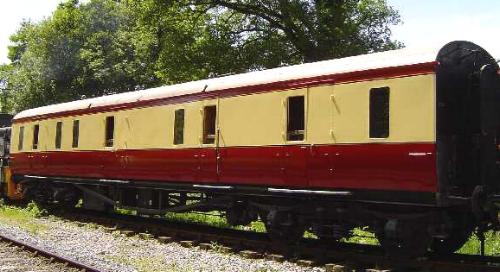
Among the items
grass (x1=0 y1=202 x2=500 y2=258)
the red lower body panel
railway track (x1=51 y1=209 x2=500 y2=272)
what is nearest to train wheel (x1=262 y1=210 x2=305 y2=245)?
railway track (x1=51 y1=209 x2=500 y2=272)

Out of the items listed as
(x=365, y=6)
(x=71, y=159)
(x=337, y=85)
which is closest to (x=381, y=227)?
(x=337, y=85)

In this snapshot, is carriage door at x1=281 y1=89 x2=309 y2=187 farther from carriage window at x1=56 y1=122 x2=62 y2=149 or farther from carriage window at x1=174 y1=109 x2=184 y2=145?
carriage window at x1=56 y1=122 x2=62 y2=149

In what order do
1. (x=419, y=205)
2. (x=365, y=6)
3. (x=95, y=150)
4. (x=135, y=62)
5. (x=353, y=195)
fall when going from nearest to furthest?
(x=419, y=205)
(x=353, y=195)
(x=95, y=150)
(x=365, y=6)
(x=135, y=62)

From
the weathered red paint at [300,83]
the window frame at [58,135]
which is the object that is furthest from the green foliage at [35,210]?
the weathered red paint at [300,83]

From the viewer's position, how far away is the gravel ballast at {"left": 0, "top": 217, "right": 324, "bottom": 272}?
9422 millimetres

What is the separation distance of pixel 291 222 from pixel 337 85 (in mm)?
2645

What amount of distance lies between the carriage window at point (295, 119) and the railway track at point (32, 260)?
4.01 m

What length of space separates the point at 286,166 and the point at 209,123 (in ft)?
8.25

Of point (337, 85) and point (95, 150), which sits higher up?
point (337, 85)

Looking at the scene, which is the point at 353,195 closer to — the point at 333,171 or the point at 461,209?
the point at 333,171

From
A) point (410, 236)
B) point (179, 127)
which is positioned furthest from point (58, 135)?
point (410, 236)

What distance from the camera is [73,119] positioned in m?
16.8

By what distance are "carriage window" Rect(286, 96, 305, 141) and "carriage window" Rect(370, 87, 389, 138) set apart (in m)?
1.52

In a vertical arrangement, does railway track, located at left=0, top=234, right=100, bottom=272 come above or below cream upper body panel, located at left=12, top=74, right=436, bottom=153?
below
